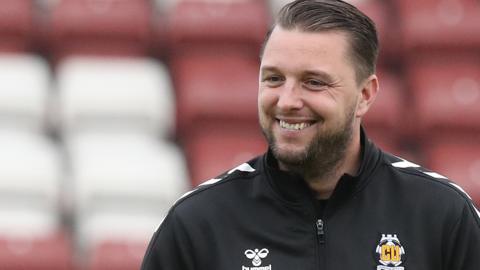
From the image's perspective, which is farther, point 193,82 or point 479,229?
point 193,82

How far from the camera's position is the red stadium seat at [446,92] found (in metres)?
5.42

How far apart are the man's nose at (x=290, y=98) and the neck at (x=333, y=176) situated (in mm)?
180

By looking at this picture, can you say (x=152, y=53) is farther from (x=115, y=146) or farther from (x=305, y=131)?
(x=305, y=131)

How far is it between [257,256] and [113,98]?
3006mm

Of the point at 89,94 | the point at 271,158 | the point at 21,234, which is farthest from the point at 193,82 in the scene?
the point at 271,158

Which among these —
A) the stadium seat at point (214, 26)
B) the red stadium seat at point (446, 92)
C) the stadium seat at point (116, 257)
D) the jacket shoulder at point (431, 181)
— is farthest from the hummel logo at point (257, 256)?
the stadium seat at point (214, 26)

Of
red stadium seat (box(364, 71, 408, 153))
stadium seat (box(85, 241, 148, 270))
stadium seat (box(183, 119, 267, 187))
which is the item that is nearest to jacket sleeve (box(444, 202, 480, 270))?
stadium seat (box(85, 241, 148, 270))

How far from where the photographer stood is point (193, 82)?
17.6 feet

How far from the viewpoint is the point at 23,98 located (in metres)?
5.13

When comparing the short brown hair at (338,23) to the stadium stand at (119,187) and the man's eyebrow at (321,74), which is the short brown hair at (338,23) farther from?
the stadium stand at (119,187)

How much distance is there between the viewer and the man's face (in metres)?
2.27

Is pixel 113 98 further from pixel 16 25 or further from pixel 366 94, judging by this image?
pixel 366 94

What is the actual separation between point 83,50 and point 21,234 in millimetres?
1352

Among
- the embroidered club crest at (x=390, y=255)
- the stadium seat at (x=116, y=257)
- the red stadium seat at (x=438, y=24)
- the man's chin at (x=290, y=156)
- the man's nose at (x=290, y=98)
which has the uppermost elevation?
the red stadium seat at (x=438, y=24)
